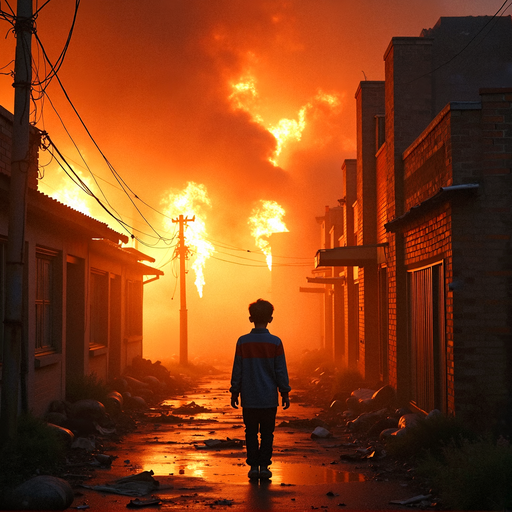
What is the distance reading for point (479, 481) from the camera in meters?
5.57

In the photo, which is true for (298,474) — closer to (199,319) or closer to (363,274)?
(363,274)

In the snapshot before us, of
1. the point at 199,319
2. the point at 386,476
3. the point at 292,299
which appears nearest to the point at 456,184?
the point at 386,476

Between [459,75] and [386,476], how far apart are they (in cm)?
1225

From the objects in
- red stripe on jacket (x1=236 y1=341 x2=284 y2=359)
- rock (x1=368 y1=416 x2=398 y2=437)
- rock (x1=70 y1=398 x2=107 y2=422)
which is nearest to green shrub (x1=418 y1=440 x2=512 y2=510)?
red stripe on jacket (x1=236 y1=341 x2=284 y2=359)

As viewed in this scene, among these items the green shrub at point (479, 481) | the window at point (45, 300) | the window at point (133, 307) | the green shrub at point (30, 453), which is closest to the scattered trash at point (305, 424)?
the window at point (45, 300)

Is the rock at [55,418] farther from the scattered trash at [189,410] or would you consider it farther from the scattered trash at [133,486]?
the scattered trash at [189,410]

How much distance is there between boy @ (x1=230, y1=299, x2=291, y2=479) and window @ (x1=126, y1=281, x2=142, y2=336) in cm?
1348

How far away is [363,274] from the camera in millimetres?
16891

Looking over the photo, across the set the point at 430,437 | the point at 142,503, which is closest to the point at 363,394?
the point at 430,437

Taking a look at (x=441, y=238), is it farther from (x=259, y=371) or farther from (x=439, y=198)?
(x=259, y=371)

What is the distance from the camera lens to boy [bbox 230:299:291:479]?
22.2 feet

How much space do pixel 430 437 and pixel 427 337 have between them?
2640 millimetres

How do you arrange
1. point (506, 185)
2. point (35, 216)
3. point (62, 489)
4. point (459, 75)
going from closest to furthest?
1. point (62, 489)
2. point (506, 185)
3. point (35, 216)
4. point (459, 75)

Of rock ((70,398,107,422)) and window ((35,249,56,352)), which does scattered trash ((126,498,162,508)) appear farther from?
window ((35,249,56,352))
